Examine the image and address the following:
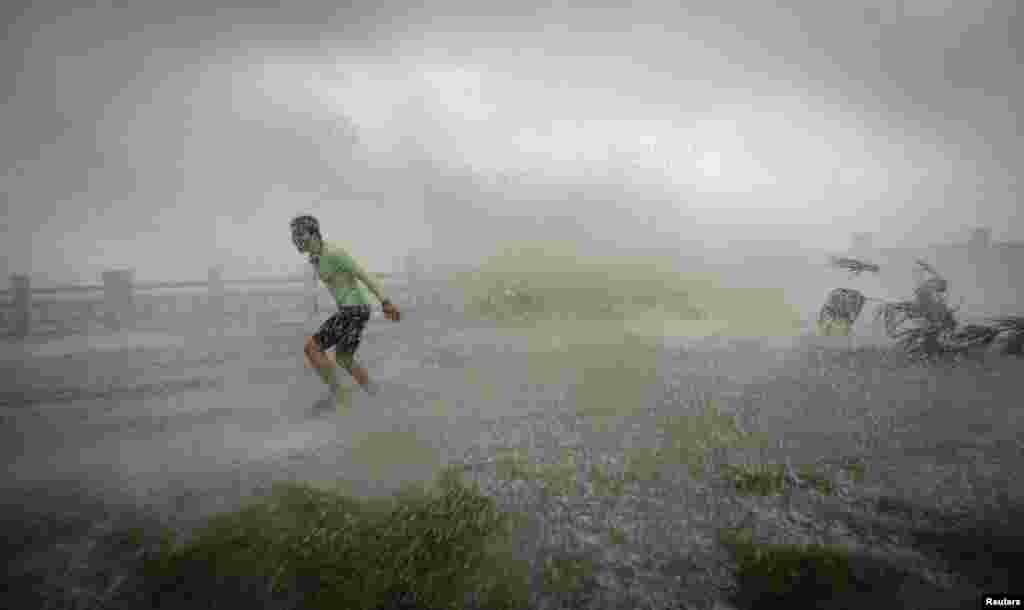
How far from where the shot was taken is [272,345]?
10.3 metres

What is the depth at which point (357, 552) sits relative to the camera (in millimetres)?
3033

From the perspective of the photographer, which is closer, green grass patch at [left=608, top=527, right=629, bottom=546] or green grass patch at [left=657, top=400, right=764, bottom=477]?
green grass patch at [left=608, top=527, right=629, bottom=546]

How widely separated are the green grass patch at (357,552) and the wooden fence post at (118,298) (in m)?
14.3

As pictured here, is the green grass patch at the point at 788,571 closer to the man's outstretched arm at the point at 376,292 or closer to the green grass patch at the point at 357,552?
the green grass patch at the point at 357,552

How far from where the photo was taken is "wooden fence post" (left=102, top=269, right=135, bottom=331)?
45.2ft

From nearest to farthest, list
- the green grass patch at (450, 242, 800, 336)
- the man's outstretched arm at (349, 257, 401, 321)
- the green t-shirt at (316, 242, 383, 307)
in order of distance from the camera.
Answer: the man's outstretched arm at (349, 257, 401, 321), the green t-shirt at (316, 242, 383, 307), the green grass patch at (450, 242, 800, 336)

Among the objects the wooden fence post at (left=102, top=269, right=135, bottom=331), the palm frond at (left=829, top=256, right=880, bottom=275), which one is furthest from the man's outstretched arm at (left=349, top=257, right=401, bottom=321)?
the wooden fence post at (left=102, top=269, right=135, bottom=331)

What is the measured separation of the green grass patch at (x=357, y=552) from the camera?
271 cm

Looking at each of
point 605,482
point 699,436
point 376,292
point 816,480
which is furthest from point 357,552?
point 816,480

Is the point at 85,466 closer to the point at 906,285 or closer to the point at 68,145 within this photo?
the point at 906,285

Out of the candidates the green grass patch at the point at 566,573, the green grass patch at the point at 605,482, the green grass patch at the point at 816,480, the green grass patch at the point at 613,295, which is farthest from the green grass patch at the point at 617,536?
the green grass patch at the point at 613,295

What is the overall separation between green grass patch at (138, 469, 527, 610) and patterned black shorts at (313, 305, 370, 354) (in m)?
2.27

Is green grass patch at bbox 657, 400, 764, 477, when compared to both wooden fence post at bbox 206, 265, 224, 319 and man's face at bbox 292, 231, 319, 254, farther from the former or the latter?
wooden fence post at bbox 206, 265, 224, 319

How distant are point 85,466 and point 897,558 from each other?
6716mm
